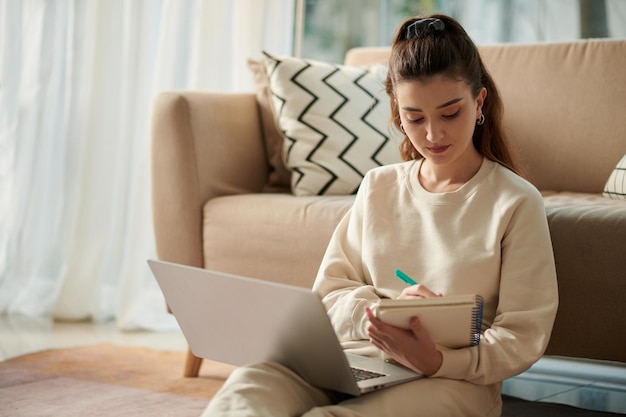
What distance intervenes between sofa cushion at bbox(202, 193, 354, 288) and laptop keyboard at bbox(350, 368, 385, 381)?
29.5 inches

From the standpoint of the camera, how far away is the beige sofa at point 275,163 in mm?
2100

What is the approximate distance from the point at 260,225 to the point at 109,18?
3.93ft

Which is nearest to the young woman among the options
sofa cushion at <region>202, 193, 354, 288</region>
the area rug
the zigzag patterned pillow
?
sofa cushion at <region>202, 193, 354, 288</region>

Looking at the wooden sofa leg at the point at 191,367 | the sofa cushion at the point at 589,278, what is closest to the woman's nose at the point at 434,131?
the sofa cushion at the point at 589,278

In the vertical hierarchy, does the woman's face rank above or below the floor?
above

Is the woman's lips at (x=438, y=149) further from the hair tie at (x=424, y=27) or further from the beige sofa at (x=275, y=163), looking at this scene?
the beige sofa at (x=275, y=163)

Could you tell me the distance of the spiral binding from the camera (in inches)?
48.2

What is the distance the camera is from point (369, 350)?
4.52ft

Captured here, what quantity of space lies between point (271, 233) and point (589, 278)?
0.76m

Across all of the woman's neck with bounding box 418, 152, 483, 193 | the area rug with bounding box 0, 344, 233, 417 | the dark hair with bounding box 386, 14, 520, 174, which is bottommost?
the area rug with bounding box 0, 344, 233, 417

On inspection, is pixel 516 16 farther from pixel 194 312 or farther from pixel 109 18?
pixel 194 312

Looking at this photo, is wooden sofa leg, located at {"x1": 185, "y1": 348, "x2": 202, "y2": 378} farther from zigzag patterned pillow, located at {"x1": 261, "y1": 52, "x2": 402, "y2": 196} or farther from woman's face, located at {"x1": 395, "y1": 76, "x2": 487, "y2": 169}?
woman's face, located at {"x1": 395, "y1": 76, "x2": 487, "y2": 169}

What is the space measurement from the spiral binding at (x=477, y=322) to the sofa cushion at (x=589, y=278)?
456 millimetres

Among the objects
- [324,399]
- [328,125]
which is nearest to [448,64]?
[324,399]
